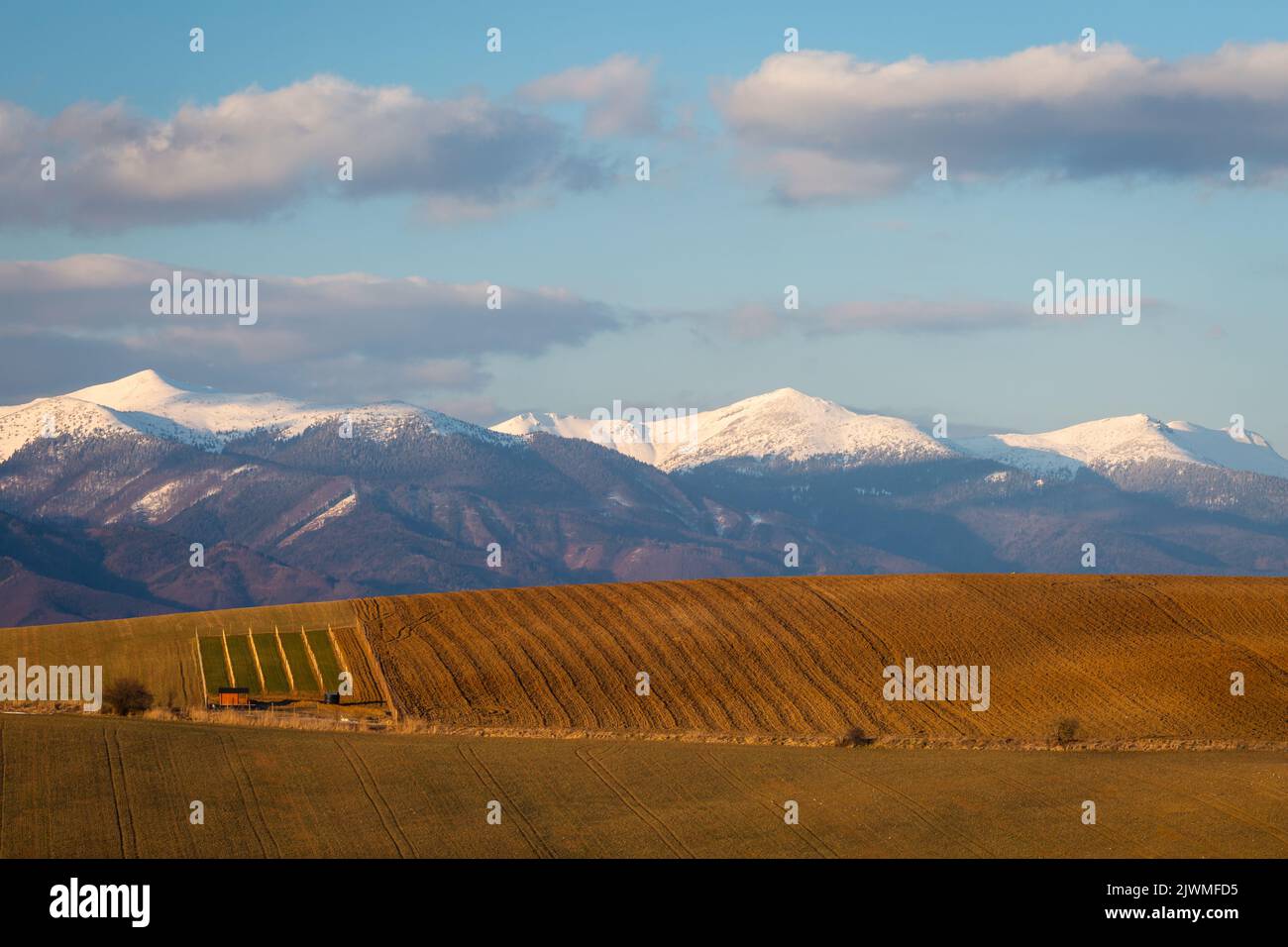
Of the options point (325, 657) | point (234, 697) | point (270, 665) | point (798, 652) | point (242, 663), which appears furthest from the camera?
point (325, 657)

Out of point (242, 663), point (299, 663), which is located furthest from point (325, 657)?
point (242, 663)

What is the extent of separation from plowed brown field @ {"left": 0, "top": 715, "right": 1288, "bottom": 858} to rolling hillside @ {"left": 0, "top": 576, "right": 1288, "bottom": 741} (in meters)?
10.8

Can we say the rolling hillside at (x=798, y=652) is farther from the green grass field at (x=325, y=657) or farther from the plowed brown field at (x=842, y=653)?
the green grass field at (x=325, y=657)

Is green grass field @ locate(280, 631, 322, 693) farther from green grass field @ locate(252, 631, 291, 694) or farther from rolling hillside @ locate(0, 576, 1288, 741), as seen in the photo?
rolling hillside @ locate(0, 576, 1288, 741)

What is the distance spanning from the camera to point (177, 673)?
8219 centimetres

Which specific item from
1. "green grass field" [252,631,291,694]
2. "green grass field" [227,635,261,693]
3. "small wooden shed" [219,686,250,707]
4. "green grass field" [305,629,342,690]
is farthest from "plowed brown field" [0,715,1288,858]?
"green grass field" [227,635,261,693]

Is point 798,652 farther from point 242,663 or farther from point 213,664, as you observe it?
point 213,664

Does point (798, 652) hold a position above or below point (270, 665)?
above

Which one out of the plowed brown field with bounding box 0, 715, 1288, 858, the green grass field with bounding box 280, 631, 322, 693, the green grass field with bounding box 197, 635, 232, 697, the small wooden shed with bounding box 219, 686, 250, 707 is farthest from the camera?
the green grass field with bounding box 197, 635, 232, 697

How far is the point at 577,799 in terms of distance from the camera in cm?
5059

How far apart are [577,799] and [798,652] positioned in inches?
1395

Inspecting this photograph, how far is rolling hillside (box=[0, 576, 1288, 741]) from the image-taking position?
237ft

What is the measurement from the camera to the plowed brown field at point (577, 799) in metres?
44.4
